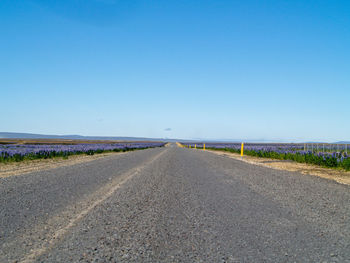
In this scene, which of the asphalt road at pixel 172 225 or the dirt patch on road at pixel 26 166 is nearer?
the asphalt road at pixel 172 225

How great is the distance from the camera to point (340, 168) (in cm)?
1420

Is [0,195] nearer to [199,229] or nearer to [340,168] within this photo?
[199,229]

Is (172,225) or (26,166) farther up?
(172,225)

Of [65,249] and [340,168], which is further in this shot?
[340,168]

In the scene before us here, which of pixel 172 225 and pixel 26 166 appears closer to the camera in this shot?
pixel 172 225

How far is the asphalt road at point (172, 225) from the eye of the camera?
9.26ft

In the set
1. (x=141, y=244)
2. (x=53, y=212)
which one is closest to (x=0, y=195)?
(x=53, y=212)

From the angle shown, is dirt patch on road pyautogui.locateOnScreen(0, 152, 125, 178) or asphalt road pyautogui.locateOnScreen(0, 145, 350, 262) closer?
asphalt road pyautogui.locateOnScreen(0, 145, 350, 262)

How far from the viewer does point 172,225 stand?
3.79 meters

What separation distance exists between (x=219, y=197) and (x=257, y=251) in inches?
115

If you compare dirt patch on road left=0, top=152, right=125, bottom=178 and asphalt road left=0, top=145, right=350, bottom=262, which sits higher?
asphalt road left=0, top=145, right=350, bottom=262

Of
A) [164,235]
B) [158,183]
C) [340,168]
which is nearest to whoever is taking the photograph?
[164,235]

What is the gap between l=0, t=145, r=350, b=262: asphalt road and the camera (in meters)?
2.82

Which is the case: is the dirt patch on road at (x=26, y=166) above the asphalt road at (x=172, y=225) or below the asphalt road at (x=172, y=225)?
below
